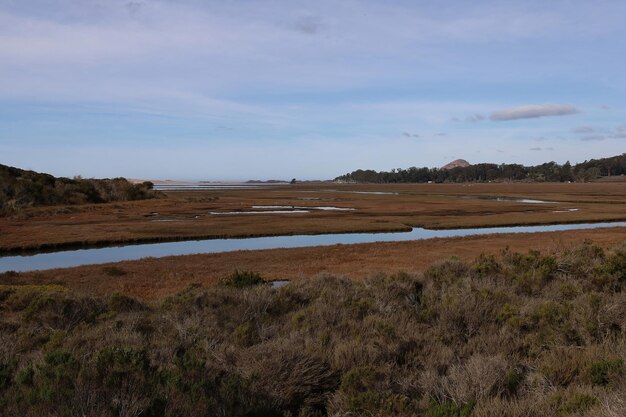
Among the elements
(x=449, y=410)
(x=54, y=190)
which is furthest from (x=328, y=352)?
(x=54, y=190)

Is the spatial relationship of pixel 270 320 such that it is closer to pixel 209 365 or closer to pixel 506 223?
pixel 209 365

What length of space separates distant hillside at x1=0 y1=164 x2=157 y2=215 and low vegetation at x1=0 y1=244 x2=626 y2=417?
5508cm

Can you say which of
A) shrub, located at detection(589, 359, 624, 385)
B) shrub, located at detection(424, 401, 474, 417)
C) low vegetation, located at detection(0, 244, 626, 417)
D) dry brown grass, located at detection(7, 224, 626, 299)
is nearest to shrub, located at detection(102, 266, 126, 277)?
dry brown grass, located at detection(7, 224, 626, 299)

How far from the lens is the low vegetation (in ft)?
17.7

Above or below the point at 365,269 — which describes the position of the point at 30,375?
above

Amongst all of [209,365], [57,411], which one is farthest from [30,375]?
[209,365]

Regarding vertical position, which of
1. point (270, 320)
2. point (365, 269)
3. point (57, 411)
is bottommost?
point (365, 269)

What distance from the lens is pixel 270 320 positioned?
10.1 m

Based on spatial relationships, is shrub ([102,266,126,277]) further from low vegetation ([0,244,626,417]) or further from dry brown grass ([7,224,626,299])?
low vegetation ([0,244,626,417])

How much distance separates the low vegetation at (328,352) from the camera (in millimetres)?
5395

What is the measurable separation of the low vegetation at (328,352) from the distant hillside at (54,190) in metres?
55.1

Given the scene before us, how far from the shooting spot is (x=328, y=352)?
7.38 metres

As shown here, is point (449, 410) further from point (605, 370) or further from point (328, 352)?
point (605, 370)

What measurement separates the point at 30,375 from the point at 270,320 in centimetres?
484
